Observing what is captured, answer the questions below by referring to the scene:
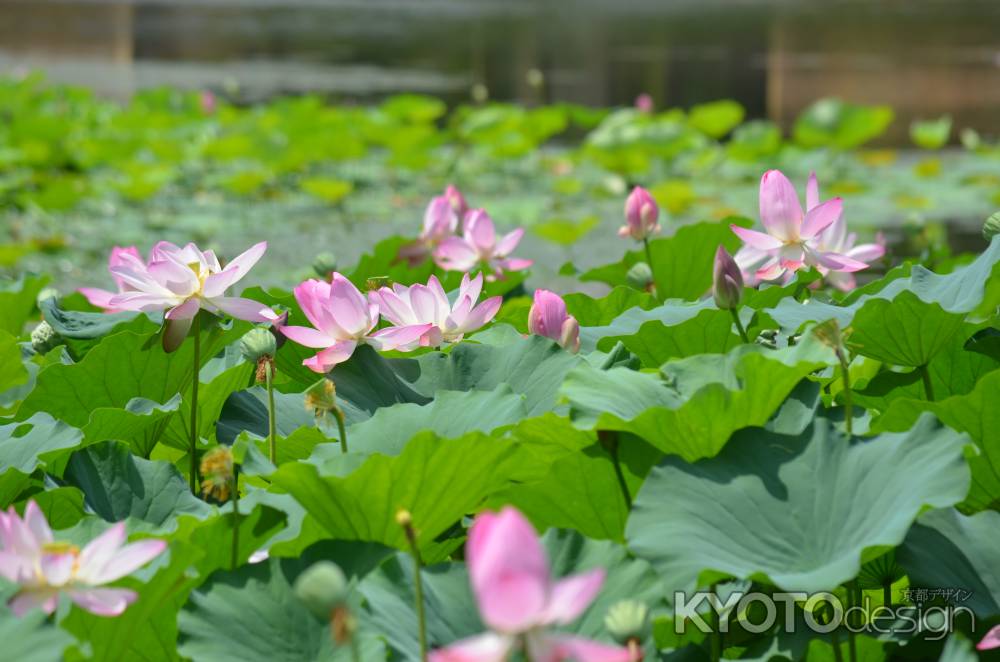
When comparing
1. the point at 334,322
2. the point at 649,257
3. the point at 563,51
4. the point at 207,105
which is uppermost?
the point at 334,322

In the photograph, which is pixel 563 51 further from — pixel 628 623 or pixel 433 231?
pixel 628 623

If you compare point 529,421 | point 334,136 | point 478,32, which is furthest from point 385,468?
point 478,32

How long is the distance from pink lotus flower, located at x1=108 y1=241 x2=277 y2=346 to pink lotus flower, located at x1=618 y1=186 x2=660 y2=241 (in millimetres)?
635

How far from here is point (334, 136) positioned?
554 centimetres

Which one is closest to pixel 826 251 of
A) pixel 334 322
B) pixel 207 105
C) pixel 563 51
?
pixel 334 322

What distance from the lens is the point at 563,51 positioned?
11906mm

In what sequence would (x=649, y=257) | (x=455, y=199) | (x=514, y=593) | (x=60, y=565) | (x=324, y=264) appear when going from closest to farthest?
Answer: (x=514, y=593), (x=60, y=565), (x=324, y=264), (x=649, y=257), (x=455, y=199)

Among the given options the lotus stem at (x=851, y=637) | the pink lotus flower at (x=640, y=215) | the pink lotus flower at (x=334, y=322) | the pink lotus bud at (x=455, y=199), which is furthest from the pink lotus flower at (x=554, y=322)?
the pink lotus bud at (x=455, y=199)

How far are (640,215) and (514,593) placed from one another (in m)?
1.14

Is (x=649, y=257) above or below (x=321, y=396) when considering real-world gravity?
below

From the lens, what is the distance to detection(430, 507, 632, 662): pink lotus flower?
495mm

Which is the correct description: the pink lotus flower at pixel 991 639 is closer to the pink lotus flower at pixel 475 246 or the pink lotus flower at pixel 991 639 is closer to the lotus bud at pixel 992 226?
the lotus bud at pixel 992 226

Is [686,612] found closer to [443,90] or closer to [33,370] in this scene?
[33,370]

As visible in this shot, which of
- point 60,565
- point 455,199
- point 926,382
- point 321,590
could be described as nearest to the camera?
point 321,590
